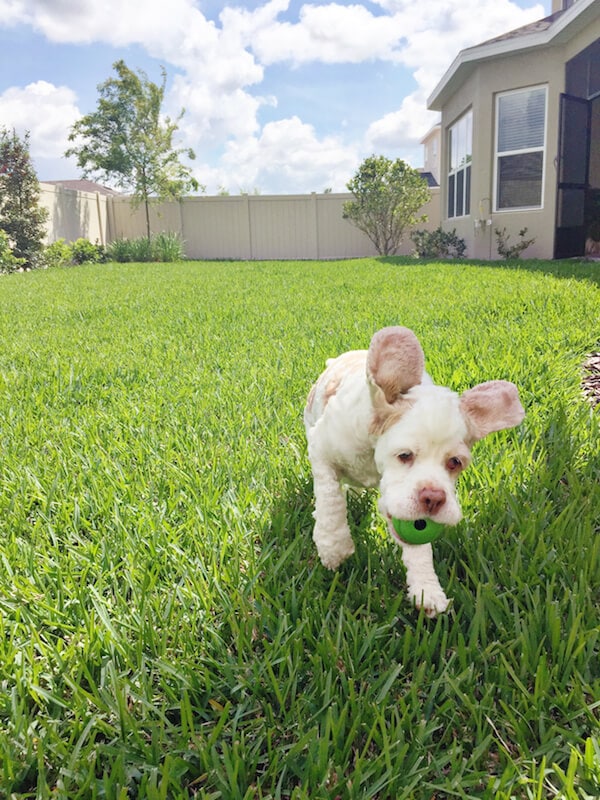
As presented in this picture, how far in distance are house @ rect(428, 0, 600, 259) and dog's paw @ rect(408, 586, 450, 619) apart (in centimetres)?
1208

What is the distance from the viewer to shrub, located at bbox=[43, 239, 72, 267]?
627 inches

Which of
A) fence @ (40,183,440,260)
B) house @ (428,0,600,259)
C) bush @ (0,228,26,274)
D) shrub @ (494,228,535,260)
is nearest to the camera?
house @ (428,0,600,259)

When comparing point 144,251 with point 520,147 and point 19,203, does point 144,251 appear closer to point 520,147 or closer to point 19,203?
point 19,203

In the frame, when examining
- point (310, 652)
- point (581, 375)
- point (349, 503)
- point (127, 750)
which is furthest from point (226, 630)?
point (581, 375)

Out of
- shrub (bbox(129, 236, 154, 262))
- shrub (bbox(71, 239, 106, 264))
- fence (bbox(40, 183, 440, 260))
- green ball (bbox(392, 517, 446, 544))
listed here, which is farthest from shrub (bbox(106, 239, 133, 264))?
green ball (bbox(392, 517, 446, 544))

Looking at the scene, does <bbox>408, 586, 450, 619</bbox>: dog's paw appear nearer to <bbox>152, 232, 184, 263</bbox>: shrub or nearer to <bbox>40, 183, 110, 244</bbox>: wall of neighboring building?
<bbox>152, 232, 184, 263</bbox>: shrub

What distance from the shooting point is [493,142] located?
1247cm

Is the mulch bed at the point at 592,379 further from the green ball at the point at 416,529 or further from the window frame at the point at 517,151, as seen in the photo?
the window frame at the point at 517,151

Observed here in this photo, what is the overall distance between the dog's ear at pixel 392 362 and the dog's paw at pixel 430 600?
1.62ft

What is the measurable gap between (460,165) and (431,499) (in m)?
15.0

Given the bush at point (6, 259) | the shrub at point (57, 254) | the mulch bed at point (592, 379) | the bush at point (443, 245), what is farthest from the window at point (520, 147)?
the shrub at point (57, 254)

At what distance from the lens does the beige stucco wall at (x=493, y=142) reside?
1146 cm

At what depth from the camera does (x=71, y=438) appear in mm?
2707

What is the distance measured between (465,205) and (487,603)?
46.3 feet
